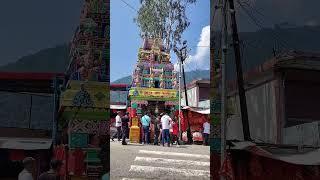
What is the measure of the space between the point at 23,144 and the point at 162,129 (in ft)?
23.4

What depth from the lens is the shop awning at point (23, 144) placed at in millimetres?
6668

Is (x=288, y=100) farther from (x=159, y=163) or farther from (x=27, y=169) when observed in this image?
(x=159, y=163)

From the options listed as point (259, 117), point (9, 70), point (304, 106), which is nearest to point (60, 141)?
point (9, 70)

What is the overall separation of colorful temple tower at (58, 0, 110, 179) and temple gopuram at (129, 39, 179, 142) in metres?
9.75

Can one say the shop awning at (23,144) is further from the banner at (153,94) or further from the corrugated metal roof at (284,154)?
the banner at (153,94)

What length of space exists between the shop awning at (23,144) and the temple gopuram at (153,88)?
10290mm

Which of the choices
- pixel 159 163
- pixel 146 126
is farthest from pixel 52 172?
pixel 146 126

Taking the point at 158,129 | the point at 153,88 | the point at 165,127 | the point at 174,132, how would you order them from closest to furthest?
the point at 165,127 → the point at 174,132 → the point at 158,129 → the point at 153,88

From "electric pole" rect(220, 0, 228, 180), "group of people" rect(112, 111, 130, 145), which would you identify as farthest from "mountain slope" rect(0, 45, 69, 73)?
"group of people" rect(112, 111, 130, 145)

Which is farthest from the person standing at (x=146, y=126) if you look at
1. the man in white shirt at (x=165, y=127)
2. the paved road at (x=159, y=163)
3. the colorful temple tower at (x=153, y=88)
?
the colorful temple tower at (x=153, y=88)

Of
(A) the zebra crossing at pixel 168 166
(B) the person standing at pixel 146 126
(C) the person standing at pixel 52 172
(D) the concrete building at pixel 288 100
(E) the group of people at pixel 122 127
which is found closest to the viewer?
(C) the person standing at pixel 52 172

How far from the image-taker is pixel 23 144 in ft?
21.9

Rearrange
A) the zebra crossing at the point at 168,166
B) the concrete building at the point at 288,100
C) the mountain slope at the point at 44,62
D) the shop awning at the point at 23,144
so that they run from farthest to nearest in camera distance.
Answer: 1. the zebra crossing at the point at 168,166
2. the concrete building at the point at 288,100
3. the mountain slope at the point at 44,62
4. the shop awning at the point at 23,144

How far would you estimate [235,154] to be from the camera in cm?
729
